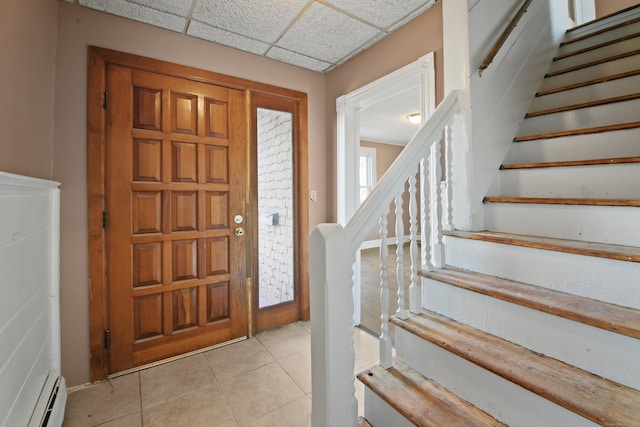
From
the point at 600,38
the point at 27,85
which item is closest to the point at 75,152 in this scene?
the point at 27,85

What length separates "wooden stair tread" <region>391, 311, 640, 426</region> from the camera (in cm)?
76

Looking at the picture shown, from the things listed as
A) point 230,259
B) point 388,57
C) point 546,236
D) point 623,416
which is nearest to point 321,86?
point 388,57

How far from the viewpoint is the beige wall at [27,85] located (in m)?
1.18

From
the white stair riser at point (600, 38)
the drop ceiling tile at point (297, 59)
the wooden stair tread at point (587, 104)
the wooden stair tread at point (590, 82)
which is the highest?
the drop ceiling tile at point (297, 59)

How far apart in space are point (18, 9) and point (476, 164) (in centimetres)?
239

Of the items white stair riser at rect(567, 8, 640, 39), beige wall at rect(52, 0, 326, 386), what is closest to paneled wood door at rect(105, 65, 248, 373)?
beige wall at rect(52, 0, 326, 386)

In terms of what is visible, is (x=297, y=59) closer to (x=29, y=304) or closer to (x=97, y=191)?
(x=97, y=191)

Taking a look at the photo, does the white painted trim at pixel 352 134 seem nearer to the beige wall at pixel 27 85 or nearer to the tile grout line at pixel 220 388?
the tile grout line at pixel 220 388

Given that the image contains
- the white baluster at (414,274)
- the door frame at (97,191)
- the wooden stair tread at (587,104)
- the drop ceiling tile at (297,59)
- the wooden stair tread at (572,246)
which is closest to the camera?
the wooden stair tread at (572,246)

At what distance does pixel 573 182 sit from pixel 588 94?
2.46 ft

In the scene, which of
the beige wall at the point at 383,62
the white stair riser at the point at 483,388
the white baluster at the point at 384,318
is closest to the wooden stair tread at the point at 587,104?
the beige wall at the point at 383,62

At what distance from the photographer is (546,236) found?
4.45ft

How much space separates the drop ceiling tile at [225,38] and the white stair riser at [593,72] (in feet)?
7.10

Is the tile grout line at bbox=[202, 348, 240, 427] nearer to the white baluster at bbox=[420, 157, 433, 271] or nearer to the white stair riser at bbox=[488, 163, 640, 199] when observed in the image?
the white baluster at bbox=[420, 157, 433, 271]
